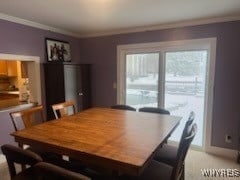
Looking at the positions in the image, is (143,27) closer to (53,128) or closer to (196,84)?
(196,84)

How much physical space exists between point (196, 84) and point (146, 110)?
3.92 ft

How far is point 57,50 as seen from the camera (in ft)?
12.0

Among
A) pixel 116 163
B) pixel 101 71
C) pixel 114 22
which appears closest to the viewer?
pixel 116 163

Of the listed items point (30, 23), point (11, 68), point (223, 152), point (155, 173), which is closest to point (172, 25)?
point (223, 152)

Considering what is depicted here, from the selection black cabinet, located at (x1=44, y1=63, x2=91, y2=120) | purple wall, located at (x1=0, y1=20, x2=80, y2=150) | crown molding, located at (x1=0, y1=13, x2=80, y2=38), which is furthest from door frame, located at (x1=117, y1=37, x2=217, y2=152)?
purple wall, located at (x1=0, y1=20, x2=80, y2=150)

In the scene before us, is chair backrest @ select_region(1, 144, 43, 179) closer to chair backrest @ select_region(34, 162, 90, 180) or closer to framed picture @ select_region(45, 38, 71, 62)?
chair backrest @ select_region(34, 162, 90, 180)

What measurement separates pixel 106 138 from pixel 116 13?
6.41 ft

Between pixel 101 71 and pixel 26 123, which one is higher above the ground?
pixel 101 71

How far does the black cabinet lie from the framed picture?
0.94 feet

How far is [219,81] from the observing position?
2.98 meters

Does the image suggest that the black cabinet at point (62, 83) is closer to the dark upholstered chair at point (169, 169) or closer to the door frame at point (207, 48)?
the door frame at point (207, 48)

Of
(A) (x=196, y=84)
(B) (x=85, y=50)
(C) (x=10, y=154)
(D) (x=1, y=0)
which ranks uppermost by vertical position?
(D) (x=1, y=0)

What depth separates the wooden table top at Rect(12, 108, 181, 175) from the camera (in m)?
1.21

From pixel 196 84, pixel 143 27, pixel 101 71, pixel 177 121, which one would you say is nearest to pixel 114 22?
pixel 143 27
